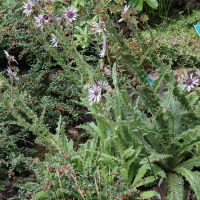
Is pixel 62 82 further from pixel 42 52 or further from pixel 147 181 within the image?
pixel 147 181

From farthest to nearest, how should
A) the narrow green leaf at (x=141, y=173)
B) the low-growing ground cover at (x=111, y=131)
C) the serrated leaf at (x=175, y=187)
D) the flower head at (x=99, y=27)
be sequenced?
the narrow green leaf at (x=141, y=173)
the serrated leaf at (x=175, y=187)
the low-growing ground cover at (x=111, y=131)
the flower head at (x=99, y=27)

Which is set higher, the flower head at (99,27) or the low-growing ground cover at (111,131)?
the flower head at (99,27)

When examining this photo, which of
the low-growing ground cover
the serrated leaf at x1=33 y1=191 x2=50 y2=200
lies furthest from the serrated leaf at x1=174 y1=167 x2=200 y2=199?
the serrated leaf at x1=33 y1=191 x2=50 y2=200

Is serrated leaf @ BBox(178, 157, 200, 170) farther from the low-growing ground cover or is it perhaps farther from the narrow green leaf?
the narrow green leaf

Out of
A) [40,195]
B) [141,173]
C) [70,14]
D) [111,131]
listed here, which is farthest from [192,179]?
[70,14]

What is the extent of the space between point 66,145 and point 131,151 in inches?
30.2

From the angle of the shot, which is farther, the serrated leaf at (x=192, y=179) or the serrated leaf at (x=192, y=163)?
the serrated leaf at (x=192, y=163)

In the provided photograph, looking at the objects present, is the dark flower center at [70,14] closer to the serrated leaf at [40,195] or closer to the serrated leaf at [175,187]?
the serrated leaf at [40,195]

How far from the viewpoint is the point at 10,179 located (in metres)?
2.57

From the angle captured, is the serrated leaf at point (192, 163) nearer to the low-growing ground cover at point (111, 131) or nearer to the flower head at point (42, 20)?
the low-growing ground cover at point (111, 131)

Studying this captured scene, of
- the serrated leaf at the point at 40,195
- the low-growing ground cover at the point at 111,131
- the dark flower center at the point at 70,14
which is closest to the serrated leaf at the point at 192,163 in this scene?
the low-growing ground cover at the point at 111,131

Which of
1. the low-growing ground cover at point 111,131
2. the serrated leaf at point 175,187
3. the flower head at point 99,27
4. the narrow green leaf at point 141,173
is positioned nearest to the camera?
the flower head at point 99,27

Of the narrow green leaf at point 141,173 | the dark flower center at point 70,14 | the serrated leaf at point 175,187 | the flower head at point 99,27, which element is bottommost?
the serrated leaf at point 175,187

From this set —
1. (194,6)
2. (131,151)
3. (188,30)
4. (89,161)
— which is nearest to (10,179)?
(89,161)
